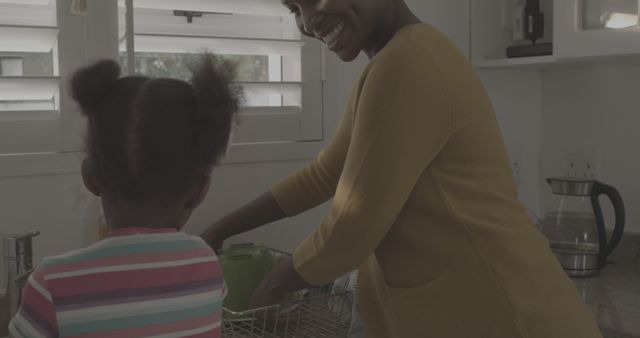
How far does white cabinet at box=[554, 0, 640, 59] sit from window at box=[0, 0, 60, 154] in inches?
43.4

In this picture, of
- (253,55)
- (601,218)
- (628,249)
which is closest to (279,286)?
(253,55)

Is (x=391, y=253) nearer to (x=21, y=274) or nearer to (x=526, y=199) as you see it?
(x=21, y=274)

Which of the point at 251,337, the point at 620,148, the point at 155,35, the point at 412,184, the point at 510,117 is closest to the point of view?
the point at 412,184

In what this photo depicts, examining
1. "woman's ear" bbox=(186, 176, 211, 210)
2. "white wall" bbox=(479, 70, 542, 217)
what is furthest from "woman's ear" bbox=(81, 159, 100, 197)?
"white wall" bbox=(479, 70, 542, 217)

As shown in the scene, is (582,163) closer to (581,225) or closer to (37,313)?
(581,225)

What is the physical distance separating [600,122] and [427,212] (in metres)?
1.21

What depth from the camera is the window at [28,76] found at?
145 cm

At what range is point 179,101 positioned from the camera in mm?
953

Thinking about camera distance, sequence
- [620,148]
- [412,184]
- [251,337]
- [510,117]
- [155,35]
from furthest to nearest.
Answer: [510,117] < [620,148] < [155,35] < [251,337] < [412,184]

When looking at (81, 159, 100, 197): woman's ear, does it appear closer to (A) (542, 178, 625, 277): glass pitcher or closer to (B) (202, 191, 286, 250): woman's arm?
(B) (202, 191, 286, 250): woman's arm

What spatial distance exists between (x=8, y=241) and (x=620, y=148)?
1.55 m

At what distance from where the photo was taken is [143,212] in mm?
952

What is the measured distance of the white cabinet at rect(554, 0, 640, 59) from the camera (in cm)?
172

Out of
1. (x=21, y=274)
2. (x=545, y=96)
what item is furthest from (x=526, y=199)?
(x=21, y=274)
